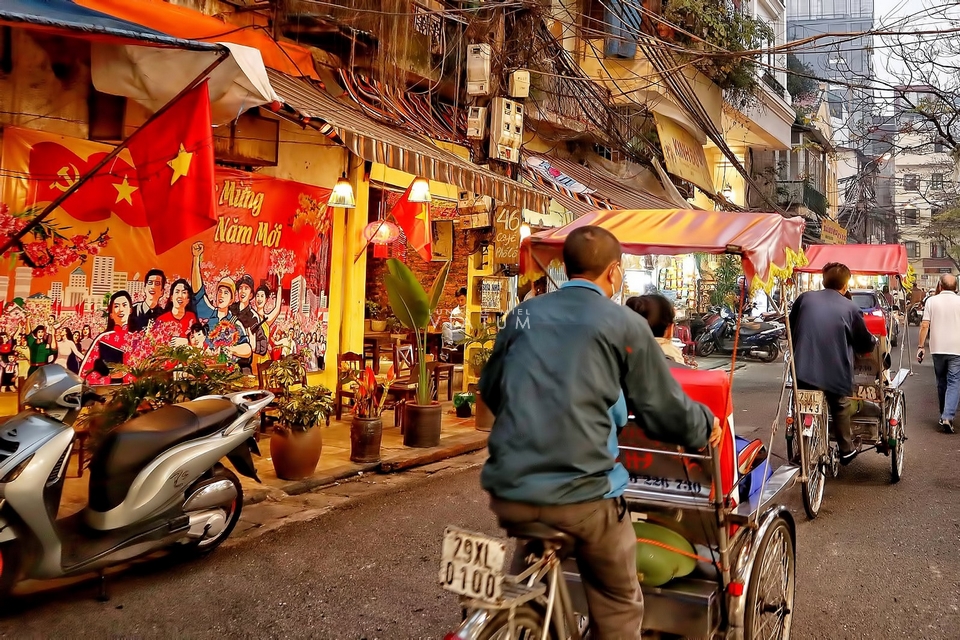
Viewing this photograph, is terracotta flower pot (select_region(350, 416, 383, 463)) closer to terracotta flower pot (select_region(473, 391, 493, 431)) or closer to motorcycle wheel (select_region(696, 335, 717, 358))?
terracotta flower pot (select_region(473, 391, 493, 431))

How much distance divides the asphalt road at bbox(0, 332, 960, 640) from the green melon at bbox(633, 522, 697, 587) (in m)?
1.17

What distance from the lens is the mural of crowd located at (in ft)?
22.2

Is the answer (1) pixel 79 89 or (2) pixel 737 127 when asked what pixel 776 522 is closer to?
(1) pixel 79 89

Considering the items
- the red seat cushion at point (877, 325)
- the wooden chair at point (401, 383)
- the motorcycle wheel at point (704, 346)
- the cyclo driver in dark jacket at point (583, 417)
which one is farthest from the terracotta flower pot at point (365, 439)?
the motorcycle wheel at point (704, 346)

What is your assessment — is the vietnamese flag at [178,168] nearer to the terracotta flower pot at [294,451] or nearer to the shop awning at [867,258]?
the terracotta flower pot at [294,451]

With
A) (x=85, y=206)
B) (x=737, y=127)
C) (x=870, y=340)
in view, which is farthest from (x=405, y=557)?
(x=737, y=127)

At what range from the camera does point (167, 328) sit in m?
7.96

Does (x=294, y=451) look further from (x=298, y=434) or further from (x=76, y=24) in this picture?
(x=76, y=24)

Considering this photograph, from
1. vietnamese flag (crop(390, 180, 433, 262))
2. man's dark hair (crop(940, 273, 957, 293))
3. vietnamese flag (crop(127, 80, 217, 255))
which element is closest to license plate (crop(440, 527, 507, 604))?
vietnamese flag (crop(127, 80, 217, 255))

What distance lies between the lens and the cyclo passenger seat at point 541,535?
7.64 feet

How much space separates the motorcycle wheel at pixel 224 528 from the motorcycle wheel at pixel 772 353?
693 inches

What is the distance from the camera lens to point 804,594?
4465 mm

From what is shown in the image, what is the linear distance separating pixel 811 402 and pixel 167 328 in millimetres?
6218

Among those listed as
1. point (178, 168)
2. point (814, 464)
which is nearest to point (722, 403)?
point (814, 464)
